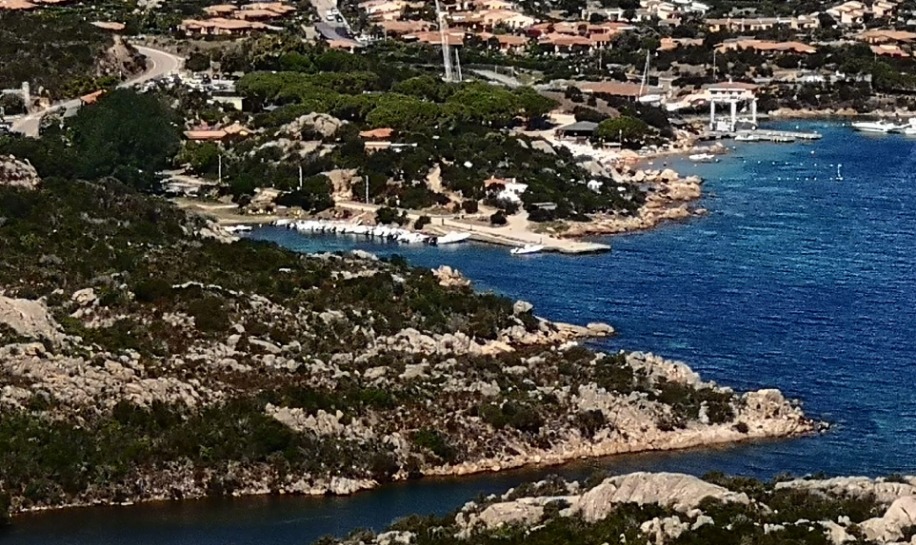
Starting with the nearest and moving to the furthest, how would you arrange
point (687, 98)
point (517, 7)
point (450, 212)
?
1. point (450, 212)
2. point (687, 98)
3. point (517, 7)

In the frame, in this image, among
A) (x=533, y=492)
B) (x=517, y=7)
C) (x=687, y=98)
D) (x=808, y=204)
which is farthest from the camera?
(x=517, y=7)

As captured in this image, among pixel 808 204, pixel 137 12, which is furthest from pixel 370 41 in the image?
pixel 808 204

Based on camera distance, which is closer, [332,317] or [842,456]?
[842,456]

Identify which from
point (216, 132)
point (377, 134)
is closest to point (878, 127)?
point (377, 134)

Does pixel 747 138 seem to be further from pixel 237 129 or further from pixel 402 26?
pixel 402 26

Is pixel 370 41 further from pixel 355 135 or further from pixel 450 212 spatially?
pixel 450 212

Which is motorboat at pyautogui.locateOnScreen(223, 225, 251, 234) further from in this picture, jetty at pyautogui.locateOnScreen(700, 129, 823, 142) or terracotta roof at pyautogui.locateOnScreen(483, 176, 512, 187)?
jetty at pyautogui.locateOnScreen(700, 129, 823, 142)

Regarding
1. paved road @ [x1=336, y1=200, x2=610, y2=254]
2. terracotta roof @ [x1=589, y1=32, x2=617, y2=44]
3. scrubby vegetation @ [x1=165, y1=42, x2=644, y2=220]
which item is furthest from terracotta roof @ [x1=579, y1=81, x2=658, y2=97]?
paved road @ [x1=336, y1=200, x2=610, y2=254]
